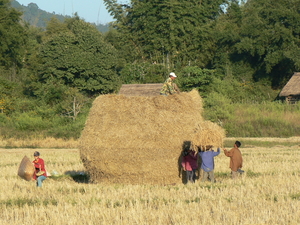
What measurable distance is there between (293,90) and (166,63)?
46.6ft

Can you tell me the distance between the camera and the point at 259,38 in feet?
160

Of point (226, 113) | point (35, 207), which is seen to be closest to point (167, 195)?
point (35, 207)

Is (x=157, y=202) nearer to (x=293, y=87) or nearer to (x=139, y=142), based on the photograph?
(x=139, y=142)

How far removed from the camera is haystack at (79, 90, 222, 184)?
13156 millimetres

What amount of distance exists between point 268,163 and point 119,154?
6891 millimetres

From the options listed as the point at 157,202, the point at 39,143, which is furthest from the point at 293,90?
the point at 157,202

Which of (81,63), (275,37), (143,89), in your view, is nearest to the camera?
(143,89)

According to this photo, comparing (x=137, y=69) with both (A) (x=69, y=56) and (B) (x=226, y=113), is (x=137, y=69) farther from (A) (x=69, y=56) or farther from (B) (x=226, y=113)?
(B) (x=226, y=113)

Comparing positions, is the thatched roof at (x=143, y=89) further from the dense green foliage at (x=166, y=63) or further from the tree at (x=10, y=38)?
the tree at (x=10, y=38)

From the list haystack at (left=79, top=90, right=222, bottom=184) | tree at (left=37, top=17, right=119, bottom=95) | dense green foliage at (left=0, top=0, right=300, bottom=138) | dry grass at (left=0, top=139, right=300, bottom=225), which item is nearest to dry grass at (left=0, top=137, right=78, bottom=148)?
dense green foliage at (left=0, top=0, right=300, bottom=138)

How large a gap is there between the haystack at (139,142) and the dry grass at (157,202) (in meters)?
0.46

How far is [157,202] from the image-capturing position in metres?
10.7

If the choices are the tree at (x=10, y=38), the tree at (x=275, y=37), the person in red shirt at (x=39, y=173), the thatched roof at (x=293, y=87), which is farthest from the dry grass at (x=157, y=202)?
the tree at (x=10, y=38)

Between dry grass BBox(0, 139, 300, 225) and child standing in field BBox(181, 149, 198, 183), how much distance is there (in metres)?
0.40
